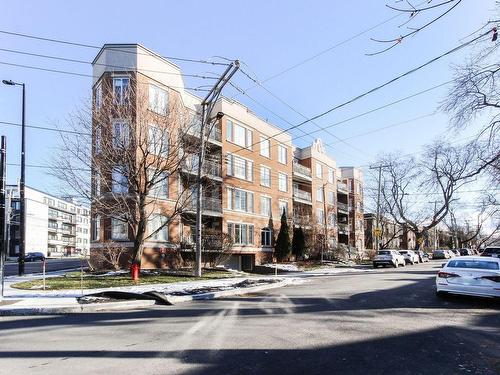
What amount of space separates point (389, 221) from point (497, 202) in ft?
107

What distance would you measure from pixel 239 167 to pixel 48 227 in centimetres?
7942

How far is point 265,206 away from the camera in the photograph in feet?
144

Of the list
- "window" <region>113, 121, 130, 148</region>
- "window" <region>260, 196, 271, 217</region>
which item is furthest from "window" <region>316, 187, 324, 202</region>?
"window" <region>113, 121, 130, 148</region>

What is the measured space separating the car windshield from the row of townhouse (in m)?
13.7

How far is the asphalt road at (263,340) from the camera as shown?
245 inches

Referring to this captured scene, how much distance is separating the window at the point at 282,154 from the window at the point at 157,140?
83.6 ft

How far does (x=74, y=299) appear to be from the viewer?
13.2 metres

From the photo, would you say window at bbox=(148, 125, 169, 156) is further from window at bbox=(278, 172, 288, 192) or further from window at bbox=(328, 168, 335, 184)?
window at bbox=(328, 168, 335, 184)

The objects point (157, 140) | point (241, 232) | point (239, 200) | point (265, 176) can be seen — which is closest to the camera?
point (157, 140)

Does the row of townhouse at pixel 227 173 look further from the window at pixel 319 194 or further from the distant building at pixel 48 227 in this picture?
the distant building at pixel 48 227

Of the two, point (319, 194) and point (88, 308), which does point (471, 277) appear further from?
point (319, 194)

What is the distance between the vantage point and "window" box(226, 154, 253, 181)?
38750 mm

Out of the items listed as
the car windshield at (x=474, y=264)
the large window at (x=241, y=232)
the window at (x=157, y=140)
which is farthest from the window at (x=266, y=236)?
the car windshield at (x=474, y=264)

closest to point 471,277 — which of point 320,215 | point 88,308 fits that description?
point 88,308
